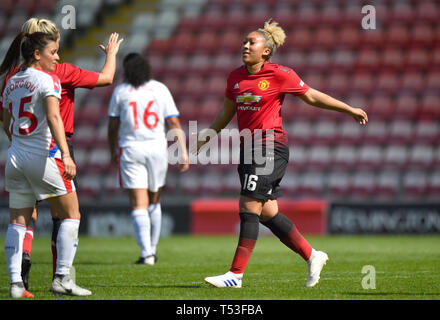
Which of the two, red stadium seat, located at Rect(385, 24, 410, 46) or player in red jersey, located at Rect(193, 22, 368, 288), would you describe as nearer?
A: player in red jersey, located at Rect(193, 22, 368, 288)

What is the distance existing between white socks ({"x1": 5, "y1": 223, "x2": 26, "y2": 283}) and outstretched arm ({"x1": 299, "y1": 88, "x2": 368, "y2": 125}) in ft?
8.12

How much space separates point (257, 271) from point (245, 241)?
1489 millimetres

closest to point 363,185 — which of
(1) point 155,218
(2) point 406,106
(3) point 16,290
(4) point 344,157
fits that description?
(4) point 344,157

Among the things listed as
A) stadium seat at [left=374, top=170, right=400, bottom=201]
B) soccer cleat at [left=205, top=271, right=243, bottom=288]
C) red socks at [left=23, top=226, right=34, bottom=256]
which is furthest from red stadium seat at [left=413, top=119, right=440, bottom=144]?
red socks at [left=23, top=226, right=34, bottom=256]

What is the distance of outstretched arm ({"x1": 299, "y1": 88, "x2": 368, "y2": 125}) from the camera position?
18.4ft

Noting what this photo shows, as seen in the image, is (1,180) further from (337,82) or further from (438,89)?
(438,89)

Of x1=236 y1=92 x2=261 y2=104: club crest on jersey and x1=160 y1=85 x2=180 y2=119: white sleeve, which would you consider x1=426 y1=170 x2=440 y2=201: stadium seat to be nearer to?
x1=160 y1=85 x2=180 y2=119: white sleeve

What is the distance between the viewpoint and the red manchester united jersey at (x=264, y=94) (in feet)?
18.6

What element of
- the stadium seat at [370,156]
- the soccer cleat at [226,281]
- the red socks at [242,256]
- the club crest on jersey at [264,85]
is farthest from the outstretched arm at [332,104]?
the stadium seat at [370,156]

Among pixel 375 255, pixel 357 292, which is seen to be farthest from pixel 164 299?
pixel 375 255

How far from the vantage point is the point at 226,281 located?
17.8 feet

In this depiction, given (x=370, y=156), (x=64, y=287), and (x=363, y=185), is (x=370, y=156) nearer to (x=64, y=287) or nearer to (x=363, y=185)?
(x=363, y=185)

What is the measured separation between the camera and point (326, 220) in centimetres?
1309

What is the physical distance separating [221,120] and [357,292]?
184 cm
